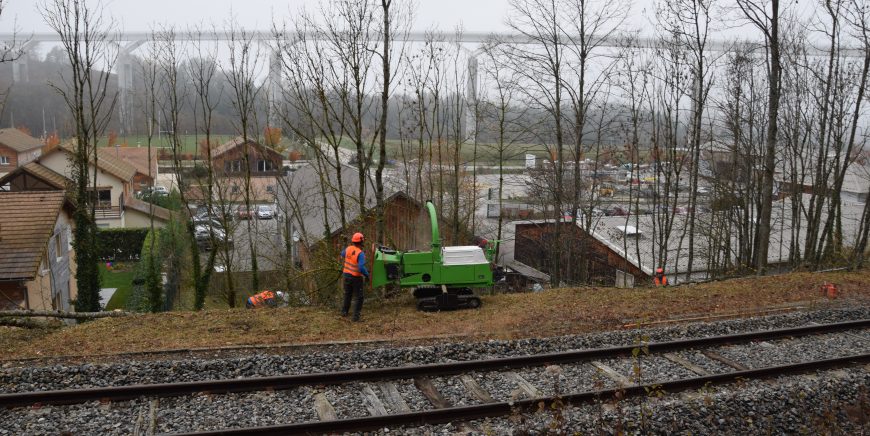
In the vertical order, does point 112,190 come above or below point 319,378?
above

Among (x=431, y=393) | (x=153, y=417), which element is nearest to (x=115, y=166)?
(x=153, y=417)

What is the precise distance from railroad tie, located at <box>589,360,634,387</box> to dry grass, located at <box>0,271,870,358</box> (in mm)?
1661

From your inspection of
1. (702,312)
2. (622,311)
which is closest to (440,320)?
(622,311)

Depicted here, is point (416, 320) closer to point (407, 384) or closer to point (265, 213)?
point (407, 384)

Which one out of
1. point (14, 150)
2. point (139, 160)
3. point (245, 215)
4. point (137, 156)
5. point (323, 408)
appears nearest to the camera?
point (323, 408)

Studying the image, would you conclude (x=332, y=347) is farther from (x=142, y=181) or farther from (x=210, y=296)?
(x=142, y=181)

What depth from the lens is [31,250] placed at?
64.2ft

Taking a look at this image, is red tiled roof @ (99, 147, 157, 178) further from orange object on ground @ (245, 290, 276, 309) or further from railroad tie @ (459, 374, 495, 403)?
railroad tie @ (459, 374, 495, 403)

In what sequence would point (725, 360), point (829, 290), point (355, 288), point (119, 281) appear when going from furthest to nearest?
1. point (119, 281)
2. point (829, 290)
3. point (355, 288)
4. point (725, 360)

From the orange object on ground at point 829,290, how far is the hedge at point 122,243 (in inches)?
1472

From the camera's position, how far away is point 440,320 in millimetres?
11711

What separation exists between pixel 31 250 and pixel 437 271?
558 inches

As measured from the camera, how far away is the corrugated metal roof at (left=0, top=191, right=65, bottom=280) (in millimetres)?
18828

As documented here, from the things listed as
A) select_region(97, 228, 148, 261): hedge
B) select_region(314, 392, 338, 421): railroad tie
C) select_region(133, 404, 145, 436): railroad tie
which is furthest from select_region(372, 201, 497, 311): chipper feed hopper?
select_region(97, 228, 148, 261): hedge
